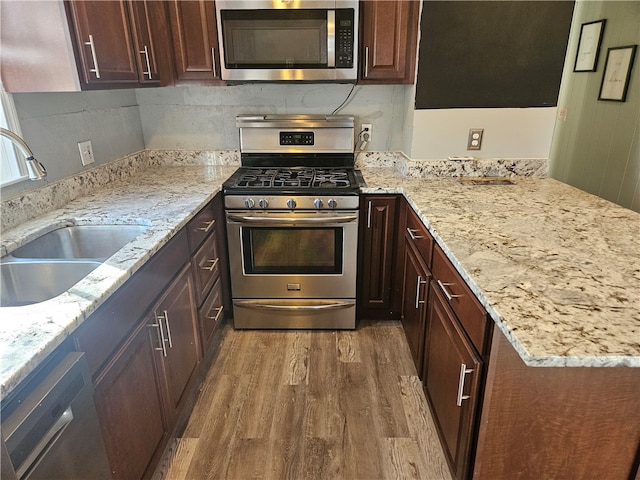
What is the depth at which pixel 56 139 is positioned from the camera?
6.22 ft

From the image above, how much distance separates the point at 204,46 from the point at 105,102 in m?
0.63

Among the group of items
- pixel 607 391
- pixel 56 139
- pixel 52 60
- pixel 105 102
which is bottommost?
pixel 607 391

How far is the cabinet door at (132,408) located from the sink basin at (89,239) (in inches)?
17.6

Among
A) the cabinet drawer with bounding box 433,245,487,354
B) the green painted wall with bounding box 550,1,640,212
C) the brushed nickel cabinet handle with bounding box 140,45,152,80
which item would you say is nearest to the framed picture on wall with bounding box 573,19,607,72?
the green painted wall with bounding box 550,1,640,212

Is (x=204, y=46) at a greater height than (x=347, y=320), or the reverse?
(x=204, y=46)

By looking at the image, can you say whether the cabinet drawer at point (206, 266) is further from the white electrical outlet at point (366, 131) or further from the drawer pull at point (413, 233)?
the white electrical outlet at point (366, 131)

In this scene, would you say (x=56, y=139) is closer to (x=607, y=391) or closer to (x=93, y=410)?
(x=93, y=410)

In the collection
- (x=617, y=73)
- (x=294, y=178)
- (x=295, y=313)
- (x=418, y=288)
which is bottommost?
(x=295, y=313)

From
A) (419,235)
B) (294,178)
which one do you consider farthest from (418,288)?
(294,178)

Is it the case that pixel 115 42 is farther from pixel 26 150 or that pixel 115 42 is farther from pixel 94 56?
pixel 26 150

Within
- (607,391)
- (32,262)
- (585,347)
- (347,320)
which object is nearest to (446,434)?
(607,391)

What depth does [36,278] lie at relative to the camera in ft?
4.62

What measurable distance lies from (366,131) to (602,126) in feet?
7.37

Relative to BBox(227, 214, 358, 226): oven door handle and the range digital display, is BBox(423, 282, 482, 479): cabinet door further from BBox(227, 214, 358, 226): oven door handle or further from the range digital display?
the range digital display
